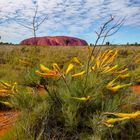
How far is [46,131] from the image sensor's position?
3.20 meters

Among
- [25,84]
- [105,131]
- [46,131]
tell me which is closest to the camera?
[105,131]

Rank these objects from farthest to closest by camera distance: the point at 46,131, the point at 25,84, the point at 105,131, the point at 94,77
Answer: the point at 25,84 → the point at 94,77 → the point at 46,131 → the point at 105,131

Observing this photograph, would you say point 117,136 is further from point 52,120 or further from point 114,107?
point 52,120

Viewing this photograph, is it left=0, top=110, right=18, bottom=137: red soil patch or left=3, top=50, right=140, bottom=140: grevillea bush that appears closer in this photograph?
left=3, top=50, right=140, bottom=140: grevillea bush

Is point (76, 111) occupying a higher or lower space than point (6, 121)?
higher

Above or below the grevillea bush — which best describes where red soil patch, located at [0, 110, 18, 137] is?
below

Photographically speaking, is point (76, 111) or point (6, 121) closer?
point (76, 111)

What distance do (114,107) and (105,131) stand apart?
351 millimetres

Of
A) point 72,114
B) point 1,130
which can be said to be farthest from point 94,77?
point 1,130

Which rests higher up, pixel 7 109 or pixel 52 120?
pixel 52 120

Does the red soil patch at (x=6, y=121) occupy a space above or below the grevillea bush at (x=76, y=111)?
below

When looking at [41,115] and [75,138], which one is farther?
[41,115]

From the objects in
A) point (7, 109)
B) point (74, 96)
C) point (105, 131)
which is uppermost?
point (74, 96)

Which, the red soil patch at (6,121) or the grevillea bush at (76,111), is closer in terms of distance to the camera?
the grevillea bush at (76,111)
